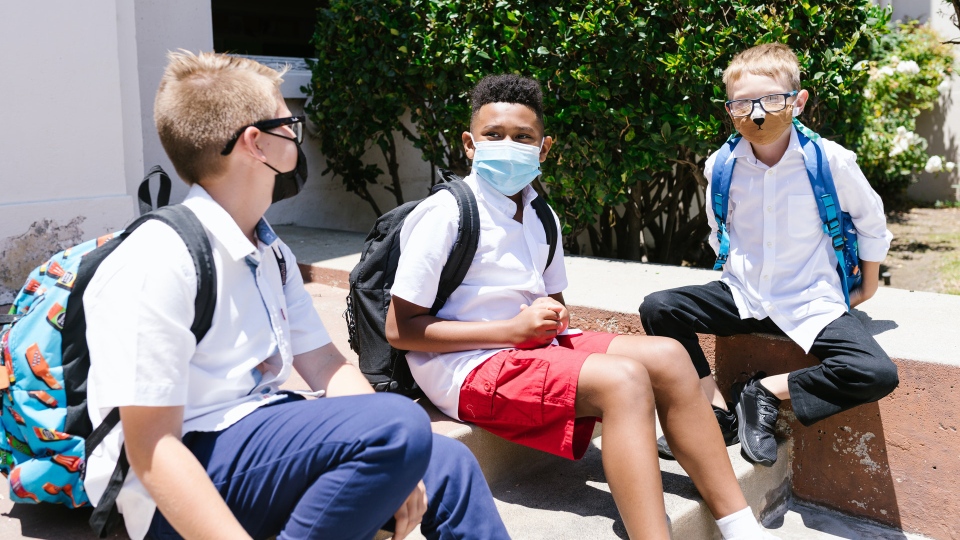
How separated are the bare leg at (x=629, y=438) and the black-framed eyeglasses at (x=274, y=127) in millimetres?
1028

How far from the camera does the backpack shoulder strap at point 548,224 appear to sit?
113 inches

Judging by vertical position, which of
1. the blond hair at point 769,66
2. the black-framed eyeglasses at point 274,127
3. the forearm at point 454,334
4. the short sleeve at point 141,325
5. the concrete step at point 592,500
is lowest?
the concrete step at point 592,500

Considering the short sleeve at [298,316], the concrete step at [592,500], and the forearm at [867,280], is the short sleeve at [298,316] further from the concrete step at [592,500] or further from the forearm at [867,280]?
the forearm at [867,280]

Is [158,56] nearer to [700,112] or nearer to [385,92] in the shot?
[385,92]

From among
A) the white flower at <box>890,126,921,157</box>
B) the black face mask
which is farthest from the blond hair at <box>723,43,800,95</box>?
the white flower at <box>890,126,921,157</box>

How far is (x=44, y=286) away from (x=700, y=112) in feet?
10.9

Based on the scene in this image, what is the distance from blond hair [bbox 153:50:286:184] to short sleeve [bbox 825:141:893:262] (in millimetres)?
2043

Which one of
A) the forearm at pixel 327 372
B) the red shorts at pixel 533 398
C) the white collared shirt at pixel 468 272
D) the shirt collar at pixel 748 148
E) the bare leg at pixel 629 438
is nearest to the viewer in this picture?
the forearm at pixel 327 372

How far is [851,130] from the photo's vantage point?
480cm

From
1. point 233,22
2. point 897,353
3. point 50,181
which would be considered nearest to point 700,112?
point 897,353

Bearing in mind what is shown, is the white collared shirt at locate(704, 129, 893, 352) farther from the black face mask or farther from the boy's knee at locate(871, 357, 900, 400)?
the black face mask

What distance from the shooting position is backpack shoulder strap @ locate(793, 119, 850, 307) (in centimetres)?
300

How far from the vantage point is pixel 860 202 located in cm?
300

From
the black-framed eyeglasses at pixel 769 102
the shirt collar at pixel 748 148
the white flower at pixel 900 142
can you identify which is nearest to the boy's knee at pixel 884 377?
the shirt collar at pixel 748 148
